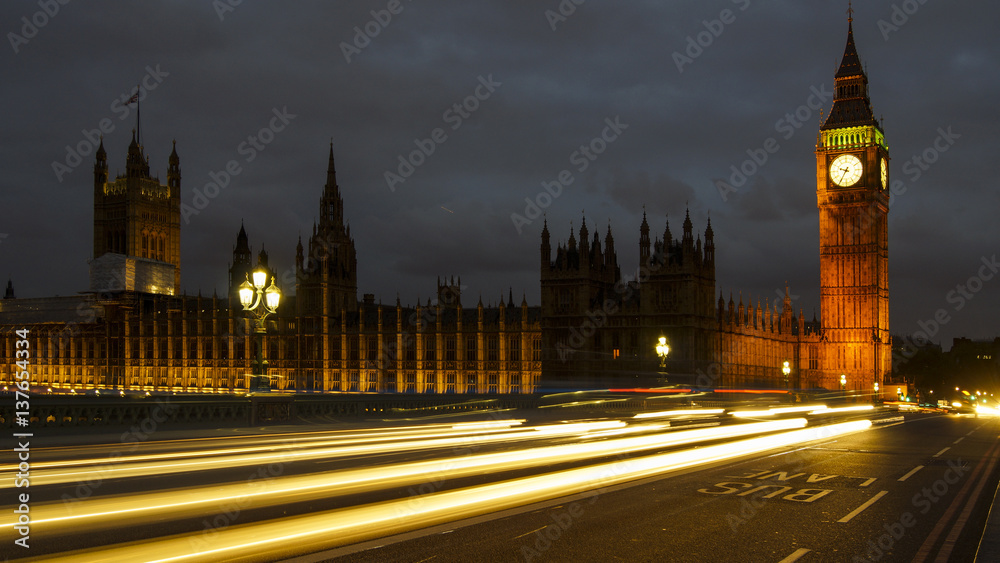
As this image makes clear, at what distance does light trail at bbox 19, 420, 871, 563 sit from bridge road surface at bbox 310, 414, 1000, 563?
299mm

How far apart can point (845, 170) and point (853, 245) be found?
7.68 metres

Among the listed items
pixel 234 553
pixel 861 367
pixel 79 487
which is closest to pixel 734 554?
pixel 234 553

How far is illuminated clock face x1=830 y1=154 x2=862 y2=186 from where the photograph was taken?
88.0 meters

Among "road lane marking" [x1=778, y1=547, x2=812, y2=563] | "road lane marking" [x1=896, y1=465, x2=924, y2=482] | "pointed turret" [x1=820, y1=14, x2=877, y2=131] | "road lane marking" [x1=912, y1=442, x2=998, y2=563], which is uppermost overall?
"pointed turret" [x1=820, y1=14, x2=877, y2=131]

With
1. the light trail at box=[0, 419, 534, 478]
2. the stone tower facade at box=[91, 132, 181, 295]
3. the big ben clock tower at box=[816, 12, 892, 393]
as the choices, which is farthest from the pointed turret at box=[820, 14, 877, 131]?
the stone tower facade at box=[91, 132, 181, 295]

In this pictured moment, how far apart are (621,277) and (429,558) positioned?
6013 centimetres

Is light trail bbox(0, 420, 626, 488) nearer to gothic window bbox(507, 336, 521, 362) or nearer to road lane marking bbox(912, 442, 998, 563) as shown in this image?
road lane marking bbox(912, 442, 998, 563)

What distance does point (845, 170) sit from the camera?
88.4 meters

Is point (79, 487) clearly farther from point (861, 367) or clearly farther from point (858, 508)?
point (861, 367)

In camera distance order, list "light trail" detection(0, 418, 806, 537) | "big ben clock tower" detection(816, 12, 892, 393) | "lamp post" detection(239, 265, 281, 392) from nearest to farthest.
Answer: "light trail" detection(0, 418, 806, 537), "lamp post" detection(239, 265, 281, 392), "big ben clock tower" detection(816, 12, 892, 393)

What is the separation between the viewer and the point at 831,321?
290 feet

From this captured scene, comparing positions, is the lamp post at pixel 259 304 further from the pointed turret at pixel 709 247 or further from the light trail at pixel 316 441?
the pointed turret at pixel 709 247

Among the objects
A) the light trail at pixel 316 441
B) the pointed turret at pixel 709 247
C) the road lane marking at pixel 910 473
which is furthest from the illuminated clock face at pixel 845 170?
the road lane marking at pixel 910 473

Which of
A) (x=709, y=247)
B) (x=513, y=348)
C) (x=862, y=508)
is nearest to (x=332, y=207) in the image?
(x=513, y=348)
